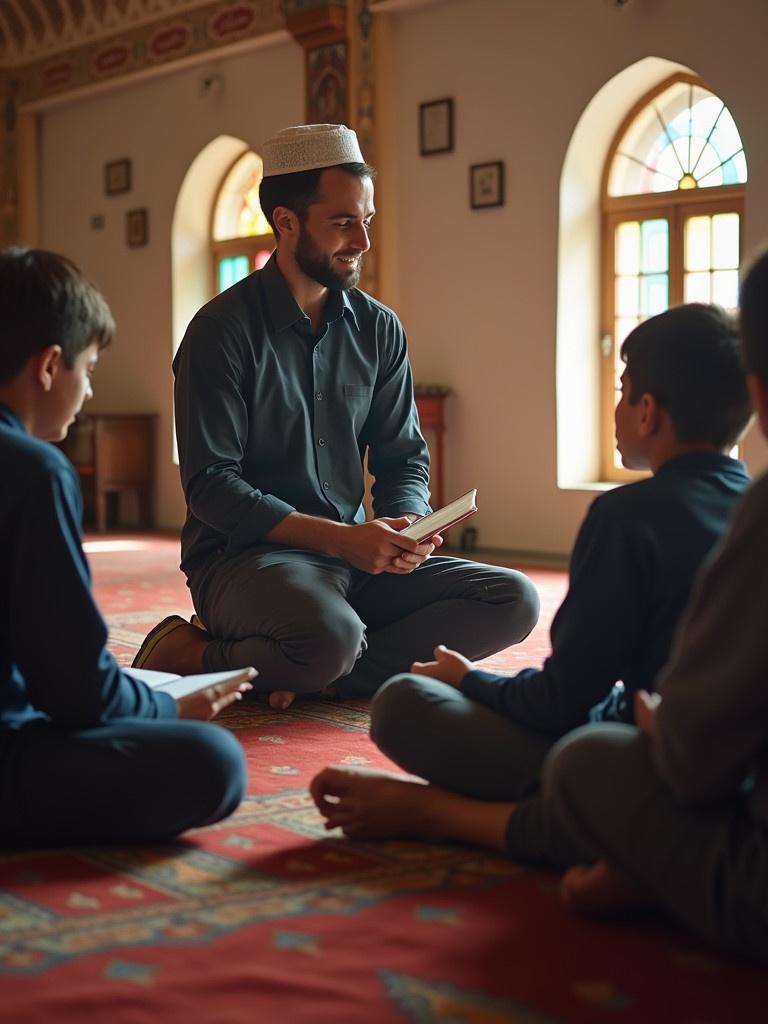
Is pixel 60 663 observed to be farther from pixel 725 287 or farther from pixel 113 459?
pixel 113 459

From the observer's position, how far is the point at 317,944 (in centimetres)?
173

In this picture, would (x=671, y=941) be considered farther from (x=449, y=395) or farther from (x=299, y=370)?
(x=449, y=395)

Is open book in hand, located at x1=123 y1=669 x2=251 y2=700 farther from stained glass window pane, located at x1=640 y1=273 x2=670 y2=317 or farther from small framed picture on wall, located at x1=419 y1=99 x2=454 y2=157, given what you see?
small framed picture on wall, located at x1=419 y1=99 x2=454 y2=157

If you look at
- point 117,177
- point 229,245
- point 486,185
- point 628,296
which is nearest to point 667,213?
point 628,296

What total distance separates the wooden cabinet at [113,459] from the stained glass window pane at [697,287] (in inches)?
173

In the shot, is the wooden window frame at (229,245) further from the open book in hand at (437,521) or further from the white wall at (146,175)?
the open book in hand at (437,521)

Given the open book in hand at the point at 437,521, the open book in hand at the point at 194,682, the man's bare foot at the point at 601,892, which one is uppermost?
the open book in hand at the point at 437,521

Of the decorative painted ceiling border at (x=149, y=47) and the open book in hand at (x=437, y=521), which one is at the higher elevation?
the decorative painted ceiling border at (x=149, y=47)

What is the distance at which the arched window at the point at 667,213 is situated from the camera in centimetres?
693

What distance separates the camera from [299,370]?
361cm

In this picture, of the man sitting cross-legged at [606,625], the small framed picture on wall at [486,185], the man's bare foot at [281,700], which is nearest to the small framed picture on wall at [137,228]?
the small framed picture on wall at [486,185]

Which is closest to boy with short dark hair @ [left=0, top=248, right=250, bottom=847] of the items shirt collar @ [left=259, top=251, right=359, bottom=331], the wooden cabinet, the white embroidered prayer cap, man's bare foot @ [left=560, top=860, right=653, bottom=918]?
man's bare foot @ [left=560, top=860, right=653, bottom=918]

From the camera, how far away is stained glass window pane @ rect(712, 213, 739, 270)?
6.91 metres

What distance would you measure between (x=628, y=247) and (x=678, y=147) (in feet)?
1.99
